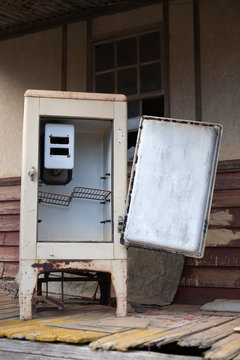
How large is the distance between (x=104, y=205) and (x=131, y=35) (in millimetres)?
2399

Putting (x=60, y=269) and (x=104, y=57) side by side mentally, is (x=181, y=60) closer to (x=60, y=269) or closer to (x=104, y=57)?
(x=104, y=57)

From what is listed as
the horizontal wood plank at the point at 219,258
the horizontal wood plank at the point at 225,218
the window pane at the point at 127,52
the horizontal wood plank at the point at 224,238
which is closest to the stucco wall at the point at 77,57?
the window pane at the point at 127,52

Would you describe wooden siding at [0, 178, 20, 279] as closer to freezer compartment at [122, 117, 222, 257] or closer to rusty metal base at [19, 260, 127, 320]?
rusty metal base at [19, 260, 127, 320]

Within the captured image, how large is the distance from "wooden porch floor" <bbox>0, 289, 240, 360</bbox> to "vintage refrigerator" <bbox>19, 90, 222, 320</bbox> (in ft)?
1.10

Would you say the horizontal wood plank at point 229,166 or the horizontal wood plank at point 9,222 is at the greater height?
the horizontal wood plank at point 229,166

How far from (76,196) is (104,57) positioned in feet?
7.28

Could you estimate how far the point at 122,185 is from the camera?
4.09m

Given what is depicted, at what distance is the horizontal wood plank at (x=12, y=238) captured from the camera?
21.0 feet

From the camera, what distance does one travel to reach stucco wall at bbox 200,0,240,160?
5.25 metres

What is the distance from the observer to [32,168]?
157 inches

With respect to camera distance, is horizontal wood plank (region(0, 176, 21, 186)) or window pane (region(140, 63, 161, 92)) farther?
horizontal wood plank (region(0, 176, 21, 186))

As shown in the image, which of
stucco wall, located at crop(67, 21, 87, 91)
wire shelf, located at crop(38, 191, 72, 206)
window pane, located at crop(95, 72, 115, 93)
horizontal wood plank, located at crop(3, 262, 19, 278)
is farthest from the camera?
horizontal wood plank, located at crop(3, 262, 19, 278)

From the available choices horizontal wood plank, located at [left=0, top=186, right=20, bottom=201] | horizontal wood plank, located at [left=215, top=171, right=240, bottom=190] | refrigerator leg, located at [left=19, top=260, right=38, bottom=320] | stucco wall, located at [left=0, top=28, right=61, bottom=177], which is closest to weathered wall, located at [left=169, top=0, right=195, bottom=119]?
horizontal wood plank, located at [left=215, top=171, right=240, bottom=190]

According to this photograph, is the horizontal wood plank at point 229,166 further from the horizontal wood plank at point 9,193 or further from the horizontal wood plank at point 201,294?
the horizontal wood plank at point 9,193
